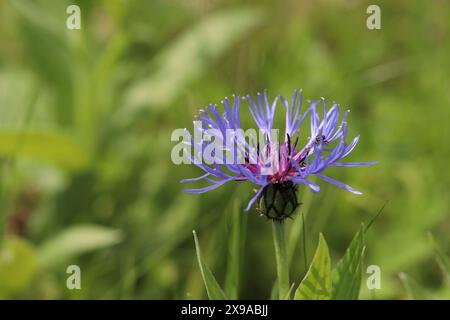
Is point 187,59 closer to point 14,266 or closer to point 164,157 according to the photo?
point 164,157

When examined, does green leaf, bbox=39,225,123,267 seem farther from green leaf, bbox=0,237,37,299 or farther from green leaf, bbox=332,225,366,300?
green leaf, bbox=332,225,366,300

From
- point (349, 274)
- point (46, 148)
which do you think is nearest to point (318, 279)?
point (349, 274)

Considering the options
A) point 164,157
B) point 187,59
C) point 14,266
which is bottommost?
point 14,266

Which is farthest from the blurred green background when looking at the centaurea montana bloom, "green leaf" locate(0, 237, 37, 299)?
the centaurea montana bloom

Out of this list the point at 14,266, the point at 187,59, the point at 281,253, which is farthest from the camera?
the point at 187,59

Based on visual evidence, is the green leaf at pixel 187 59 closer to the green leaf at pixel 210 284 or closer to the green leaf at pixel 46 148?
the green leaf at pixel 46 148
